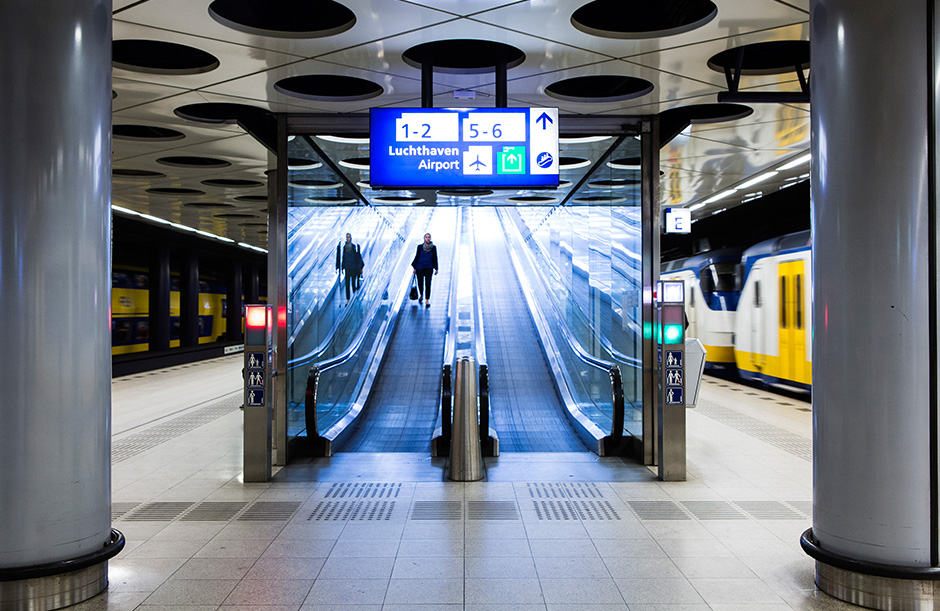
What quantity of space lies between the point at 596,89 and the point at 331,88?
2291 millimetres

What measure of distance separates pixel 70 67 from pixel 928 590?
4.63 m

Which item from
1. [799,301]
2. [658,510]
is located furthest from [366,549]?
[799,301]

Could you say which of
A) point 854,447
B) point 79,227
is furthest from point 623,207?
point 79,227

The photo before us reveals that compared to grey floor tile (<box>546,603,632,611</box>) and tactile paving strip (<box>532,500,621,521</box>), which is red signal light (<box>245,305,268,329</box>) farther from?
grey floor tile (<box>546,603,632,611</box>)

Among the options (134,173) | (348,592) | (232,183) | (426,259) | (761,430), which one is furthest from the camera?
(426,259)

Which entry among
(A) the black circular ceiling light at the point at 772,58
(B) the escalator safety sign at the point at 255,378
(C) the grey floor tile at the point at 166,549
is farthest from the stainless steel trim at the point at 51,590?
(A) the black circular ceiling light at the point at 772,58

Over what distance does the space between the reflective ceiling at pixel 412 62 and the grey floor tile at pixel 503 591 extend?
3.22m

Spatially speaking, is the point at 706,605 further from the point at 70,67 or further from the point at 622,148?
the point at 622,148

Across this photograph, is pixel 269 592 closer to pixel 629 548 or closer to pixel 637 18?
pixel 629 548

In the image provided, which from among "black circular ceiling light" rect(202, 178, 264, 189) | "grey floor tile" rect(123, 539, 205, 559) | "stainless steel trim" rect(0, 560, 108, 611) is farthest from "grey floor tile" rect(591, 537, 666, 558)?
"black circular ceiling light" rect(202, 178, 264, 189)

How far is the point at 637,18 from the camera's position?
4895mm

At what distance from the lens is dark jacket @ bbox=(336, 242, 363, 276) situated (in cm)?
1034

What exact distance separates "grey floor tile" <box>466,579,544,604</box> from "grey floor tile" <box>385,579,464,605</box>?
6 cm

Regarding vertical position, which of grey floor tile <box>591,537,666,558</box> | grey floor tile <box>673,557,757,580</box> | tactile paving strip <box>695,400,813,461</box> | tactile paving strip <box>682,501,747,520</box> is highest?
grey floor tile <box>673,557,757,580</box>
